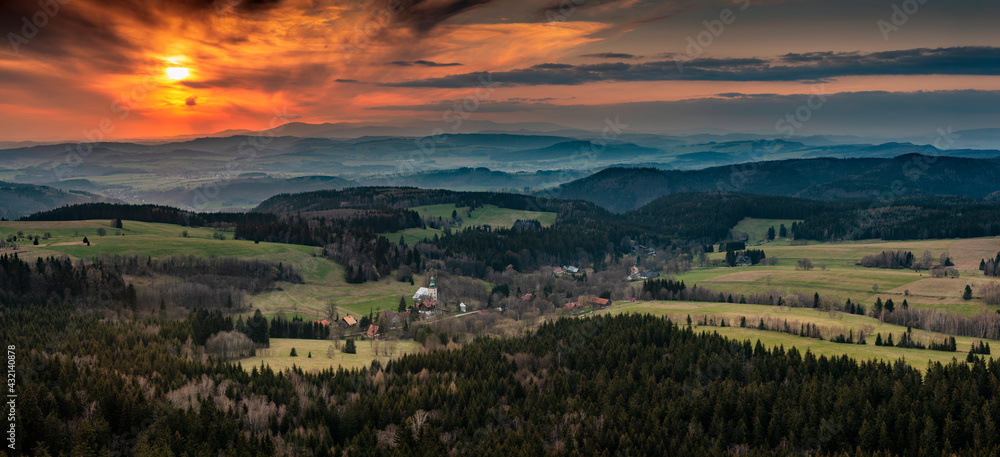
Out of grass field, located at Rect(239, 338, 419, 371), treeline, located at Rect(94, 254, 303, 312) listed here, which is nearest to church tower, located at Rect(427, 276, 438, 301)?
treeline, located at Rect(94, 254, 303, 312)

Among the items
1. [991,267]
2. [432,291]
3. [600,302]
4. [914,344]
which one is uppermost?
[991,267]

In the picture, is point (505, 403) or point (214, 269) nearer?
point (505, 403)

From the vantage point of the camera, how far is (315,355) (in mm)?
104250

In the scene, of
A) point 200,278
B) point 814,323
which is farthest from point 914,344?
point 200,278

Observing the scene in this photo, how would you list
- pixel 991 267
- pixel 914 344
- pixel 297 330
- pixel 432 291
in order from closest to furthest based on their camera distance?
1. pixel 914 344
2. pixel 297 330
3. pixel 432 291
4. pixel 991 267

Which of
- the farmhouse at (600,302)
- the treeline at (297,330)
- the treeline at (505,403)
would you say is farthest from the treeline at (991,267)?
the treeline at (297,330)

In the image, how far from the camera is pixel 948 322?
123875 millimetres

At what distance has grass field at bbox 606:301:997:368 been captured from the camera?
95.9 metres

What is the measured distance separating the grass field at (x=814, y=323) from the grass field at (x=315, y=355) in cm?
5757

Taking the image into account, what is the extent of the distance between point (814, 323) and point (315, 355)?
9241 centimetres

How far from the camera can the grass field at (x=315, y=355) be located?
9475 cm

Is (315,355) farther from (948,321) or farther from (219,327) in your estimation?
(948,321)

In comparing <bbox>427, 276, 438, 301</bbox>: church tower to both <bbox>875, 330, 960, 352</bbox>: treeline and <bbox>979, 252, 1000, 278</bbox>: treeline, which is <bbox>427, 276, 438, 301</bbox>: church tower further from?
<bbox>979, 252, 1000, 278</bbox>: treeline

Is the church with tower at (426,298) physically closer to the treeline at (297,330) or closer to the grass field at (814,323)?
the treeline at (297,330)
